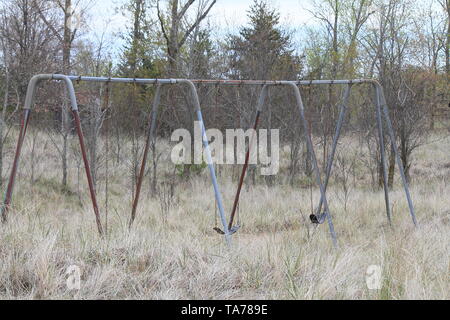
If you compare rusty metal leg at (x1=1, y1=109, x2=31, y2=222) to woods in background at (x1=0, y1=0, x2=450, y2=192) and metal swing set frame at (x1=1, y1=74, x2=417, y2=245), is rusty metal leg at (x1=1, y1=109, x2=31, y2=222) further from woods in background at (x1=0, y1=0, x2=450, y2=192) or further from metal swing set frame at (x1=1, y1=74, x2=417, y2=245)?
woods in background at (x1=0, y1=0, x2=450, y2=192)

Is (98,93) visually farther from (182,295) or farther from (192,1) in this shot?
(182,295)

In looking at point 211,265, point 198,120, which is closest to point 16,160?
point 198,120

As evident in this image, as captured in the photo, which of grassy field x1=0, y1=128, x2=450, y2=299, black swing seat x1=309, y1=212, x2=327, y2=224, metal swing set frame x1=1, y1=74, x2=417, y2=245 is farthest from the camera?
black swing seat x1=309, y1=212, x2=327, y2=224

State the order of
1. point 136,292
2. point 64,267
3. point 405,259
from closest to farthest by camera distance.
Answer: point 136,292 → point 64,267 → point 405,259

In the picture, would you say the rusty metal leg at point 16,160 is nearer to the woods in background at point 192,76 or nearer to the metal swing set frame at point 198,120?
the metal swing set frame at point 198,120

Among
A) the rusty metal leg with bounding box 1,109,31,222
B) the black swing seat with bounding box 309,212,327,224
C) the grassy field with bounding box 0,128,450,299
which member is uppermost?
the rusty metal leg with bounding box 1,109,31,222

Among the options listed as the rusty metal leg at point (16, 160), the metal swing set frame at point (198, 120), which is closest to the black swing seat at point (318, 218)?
the metal swing set frame at point (198, 120)

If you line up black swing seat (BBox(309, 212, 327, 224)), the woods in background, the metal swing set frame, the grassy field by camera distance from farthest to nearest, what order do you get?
the woods in background
black swing seat (BBox(309, 212, 327, 224))
the metal swing set frame
the grassy field

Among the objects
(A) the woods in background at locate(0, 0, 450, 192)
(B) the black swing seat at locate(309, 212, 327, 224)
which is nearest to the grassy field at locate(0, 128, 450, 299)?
(B) the black swing seat at locate(309, 212, 327, 224)

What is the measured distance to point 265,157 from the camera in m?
10.4

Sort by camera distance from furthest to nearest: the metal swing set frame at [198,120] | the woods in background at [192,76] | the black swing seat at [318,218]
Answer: the woods in background at [192,76] < the black swing seat at [318,218] < the metal swing set frame at [198,120]

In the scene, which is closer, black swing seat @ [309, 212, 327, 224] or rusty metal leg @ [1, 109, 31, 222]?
rusty metal leg @ [1, 109, 31, 222]
